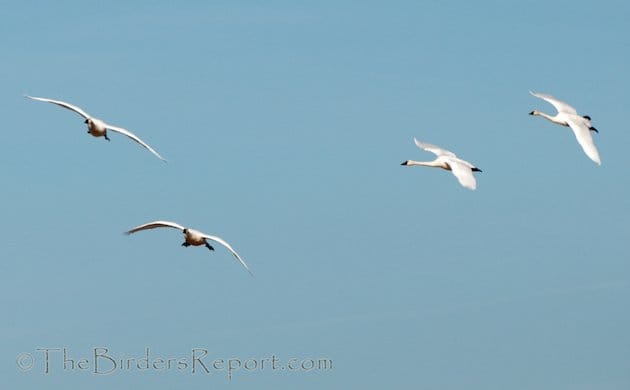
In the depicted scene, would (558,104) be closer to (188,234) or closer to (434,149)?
(434,149)

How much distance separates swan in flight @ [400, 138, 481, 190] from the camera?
69500mm

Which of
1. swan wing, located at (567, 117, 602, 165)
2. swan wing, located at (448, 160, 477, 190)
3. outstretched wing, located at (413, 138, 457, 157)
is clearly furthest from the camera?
outstretched wing, located at (413, 138, 457, 157)

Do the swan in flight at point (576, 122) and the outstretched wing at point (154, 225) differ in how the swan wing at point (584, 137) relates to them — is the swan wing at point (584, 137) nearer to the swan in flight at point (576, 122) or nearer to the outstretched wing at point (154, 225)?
the swan in flight at point (576, 122)

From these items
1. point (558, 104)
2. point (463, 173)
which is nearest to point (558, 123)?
point (558, 104)

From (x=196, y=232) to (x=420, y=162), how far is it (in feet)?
41.5

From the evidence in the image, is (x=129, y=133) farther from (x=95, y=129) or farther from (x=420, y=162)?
(x=420, y=162)

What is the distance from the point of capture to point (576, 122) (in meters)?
77.1

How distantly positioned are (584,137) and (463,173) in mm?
6176

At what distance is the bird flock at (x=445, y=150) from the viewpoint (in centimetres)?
7056

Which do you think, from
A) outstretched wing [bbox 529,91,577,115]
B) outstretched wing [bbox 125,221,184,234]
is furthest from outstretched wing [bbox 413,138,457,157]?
outstretched wing [bbox 125,221,184,234]

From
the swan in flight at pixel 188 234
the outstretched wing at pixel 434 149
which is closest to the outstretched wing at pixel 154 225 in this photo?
the swan in flight at pixel 188 234

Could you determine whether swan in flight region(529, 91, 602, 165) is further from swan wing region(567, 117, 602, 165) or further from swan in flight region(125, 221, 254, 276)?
swan in flight region(125, 221, 254, 276)

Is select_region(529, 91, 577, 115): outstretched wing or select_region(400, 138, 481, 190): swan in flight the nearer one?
select_region(400, 138, 481, 190): swan in flight

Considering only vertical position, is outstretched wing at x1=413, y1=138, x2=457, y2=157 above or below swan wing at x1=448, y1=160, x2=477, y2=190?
above
